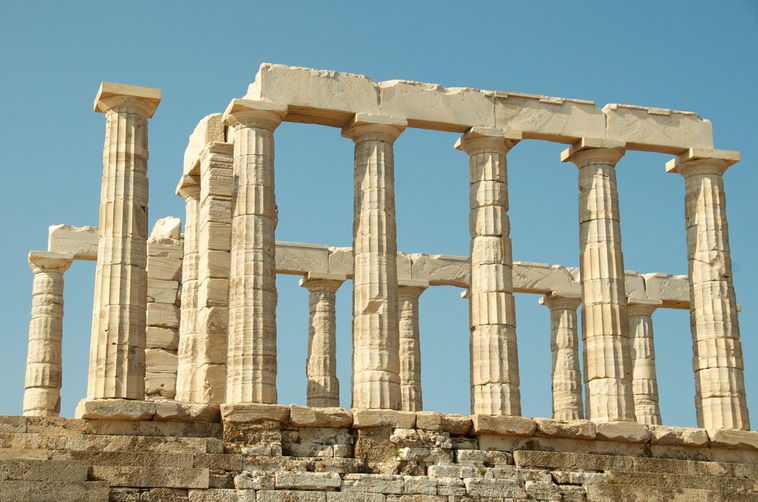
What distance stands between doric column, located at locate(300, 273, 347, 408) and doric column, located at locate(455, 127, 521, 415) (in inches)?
349

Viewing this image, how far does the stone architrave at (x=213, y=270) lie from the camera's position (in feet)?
111

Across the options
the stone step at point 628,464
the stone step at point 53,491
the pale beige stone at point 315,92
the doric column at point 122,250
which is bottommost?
the stone step at point 53,491

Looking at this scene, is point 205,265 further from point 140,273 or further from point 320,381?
point 320,381

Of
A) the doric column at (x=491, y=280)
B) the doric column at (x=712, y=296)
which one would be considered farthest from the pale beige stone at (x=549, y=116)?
the doric column at (x=712, y=296)

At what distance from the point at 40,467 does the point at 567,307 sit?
74.7 feet

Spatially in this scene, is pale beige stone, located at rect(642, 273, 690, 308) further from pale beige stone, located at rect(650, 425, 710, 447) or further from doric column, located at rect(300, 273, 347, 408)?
pale beige stone, located at rect(650, 425, 710, 447)

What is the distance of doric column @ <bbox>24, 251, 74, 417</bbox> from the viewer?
136ft

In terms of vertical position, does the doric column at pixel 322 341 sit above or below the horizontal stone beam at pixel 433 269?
below

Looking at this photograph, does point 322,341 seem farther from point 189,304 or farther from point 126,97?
point 126,97

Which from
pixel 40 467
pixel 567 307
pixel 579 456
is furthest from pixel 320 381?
pixel 40 467

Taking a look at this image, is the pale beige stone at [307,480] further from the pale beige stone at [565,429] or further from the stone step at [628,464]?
the pale beige stone at [565,429]

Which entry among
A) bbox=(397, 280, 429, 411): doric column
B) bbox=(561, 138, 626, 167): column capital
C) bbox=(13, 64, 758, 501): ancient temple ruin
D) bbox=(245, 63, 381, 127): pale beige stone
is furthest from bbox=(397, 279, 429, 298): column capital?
bbox=(245, 63, 381, 127): pale beige stone

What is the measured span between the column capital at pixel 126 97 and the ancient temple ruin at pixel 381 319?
1.9 inches

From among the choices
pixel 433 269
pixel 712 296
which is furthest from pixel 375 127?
pixel 433 269
